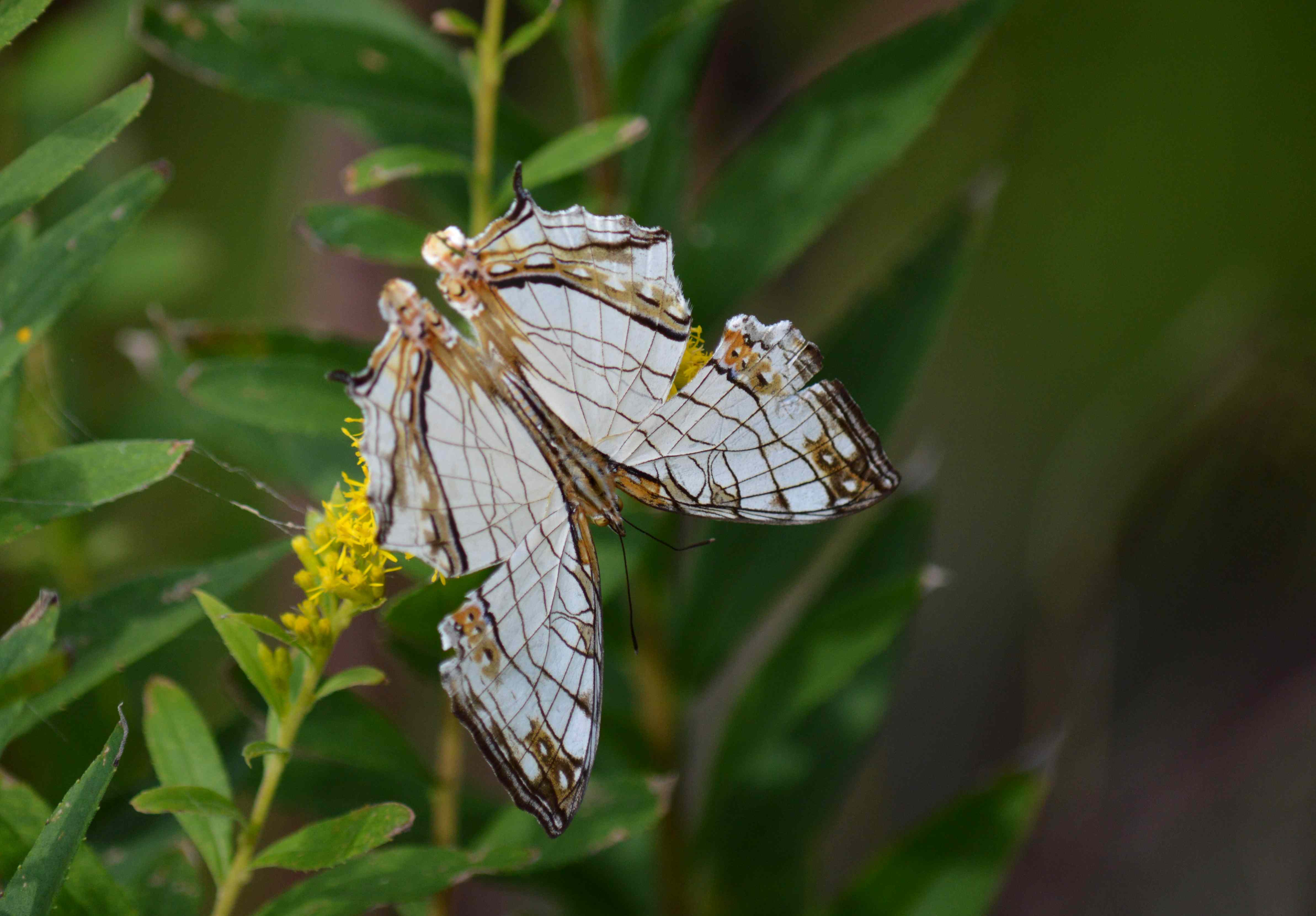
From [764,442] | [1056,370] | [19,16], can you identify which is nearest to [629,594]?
[764,442]

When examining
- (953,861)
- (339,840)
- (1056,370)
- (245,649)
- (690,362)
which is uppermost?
(1056,370)

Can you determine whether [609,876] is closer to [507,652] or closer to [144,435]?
[507,652]

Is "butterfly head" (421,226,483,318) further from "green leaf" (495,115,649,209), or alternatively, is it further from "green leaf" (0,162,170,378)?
"green leaf" (0,162,170,378)

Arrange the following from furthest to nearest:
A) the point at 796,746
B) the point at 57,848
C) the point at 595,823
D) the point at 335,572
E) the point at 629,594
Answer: the point at 796,746, the point at 629,594, the point at 595,823, the point at 335,572, the point at 57,848

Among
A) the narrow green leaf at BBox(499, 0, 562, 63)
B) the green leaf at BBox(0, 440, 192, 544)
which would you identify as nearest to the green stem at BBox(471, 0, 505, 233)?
the narrow green leaf at BBox(499, 0, 562, 63)

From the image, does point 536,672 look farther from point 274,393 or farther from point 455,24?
point 455,24

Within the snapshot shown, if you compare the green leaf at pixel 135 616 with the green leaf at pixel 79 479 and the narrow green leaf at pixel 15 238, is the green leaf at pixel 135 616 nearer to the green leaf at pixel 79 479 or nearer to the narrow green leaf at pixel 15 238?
the green leaf at pixel 79 479
